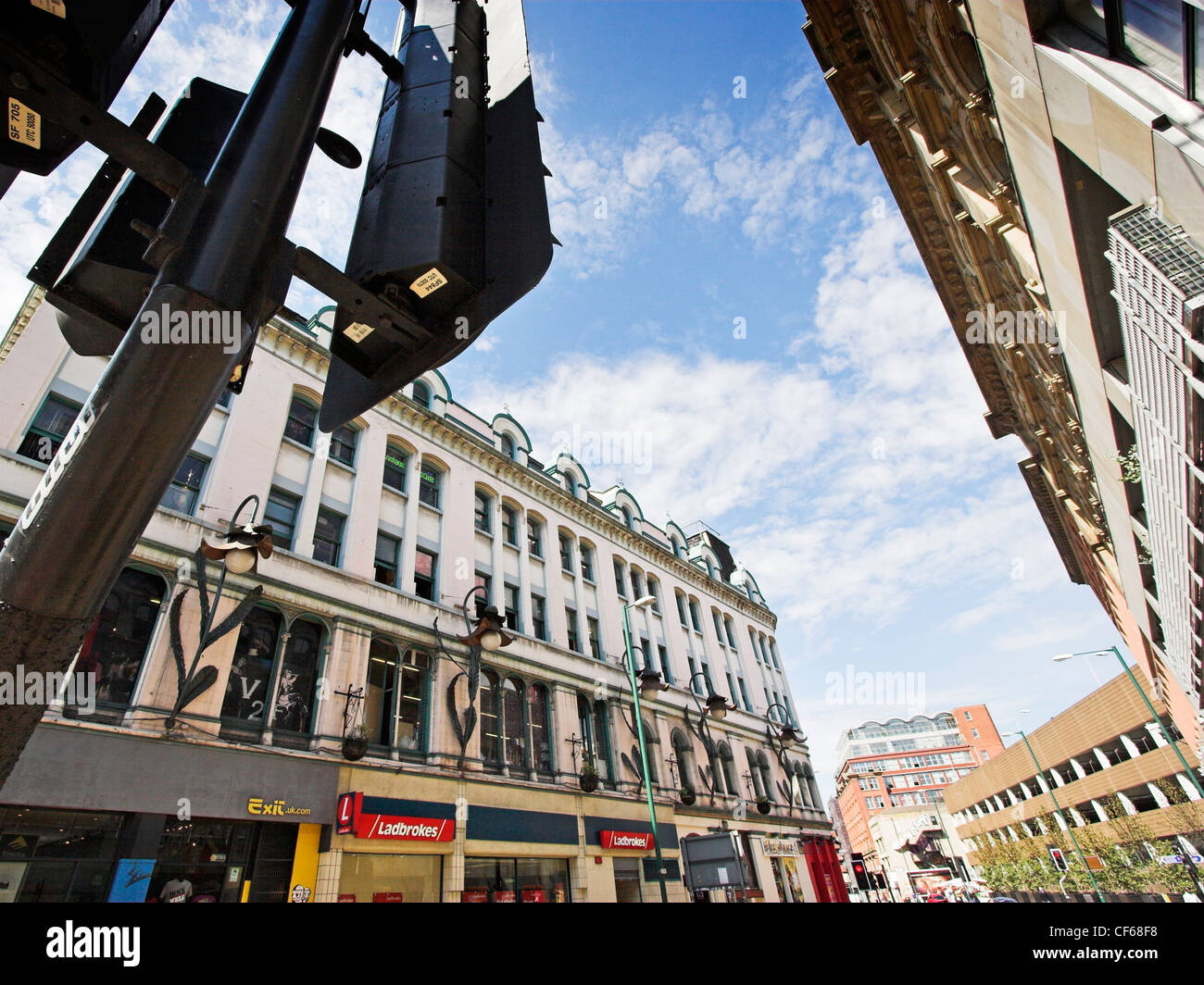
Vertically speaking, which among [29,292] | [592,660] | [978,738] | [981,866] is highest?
[978,738]

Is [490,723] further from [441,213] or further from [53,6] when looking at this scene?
[53,6]

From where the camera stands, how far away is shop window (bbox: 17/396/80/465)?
12.5m

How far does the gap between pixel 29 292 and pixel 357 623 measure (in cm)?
1044

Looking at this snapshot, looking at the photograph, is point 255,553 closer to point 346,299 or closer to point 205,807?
point 205,807

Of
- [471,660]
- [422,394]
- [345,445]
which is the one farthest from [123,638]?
[422,394]

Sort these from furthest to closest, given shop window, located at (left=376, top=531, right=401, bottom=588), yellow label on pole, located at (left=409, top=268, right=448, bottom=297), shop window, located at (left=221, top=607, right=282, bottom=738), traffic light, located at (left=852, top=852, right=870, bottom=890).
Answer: traffic light, located at (left=852, top=852, right=870, bottom=890) < shop window, located at (left=376, top=531, right=401, bottom=588) < shop window, located at (left=221, top=607, right=282, bottom=738) < yellow label on pole, located at (left=409, top=268, right=448, bottom=297)

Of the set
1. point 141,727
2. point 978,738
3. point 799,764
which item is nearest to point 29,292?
point 141,727

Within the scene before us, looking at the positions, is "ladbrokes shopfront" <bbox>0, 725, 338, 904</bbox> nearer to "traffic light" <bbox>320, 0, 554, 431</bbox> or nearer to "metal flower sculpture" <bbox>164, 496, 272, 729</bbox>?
"metal flower sculpture" <bbox>164, 496, 272, 729</bbox>

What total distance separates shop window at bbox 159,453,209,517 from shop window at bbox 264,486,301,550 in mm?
1659

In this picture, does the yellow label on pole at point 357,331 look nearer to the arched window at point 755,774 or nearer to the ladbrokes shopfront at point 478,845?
the ladbrokes shopfront at point 478,845

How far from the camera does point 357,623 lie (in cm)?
1625

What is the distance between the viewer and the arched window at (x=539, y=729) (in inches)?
779
